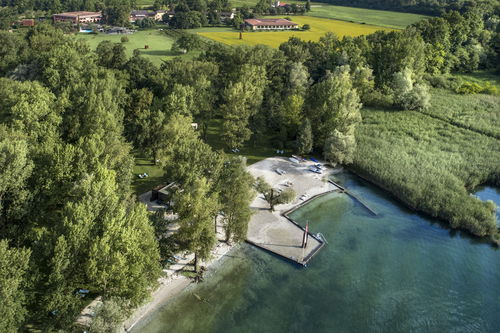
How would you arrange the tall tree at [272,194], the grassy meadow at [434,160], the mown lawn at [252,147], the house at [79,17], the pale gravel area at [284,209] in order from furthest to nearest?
the house at [79,17] → the mown lawn at [252,147] → the grassy meadow at [434,160] → the tall tree at [272,194] → the pale gravel area at [284,209]

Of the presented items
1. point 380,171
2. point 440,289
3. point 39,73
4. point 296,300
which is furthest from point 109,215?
point 39,73

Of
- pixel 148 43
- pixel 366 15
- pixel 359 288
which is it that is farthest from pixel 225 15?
pixel 359 288

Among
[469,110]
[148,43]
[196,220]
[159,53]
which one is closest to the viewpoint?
[196,220]

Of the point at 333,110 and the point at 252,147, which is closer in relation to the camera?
the point at 333,110

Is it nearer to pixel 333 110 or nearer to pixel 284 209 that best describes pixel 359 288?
pixel 284 209

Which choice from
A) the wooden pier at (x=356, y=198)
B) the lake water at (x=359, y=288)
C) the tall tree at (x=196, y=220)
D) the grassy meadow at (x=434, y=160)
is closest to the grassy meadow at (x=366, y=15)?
the grassy meadow at (x=434, y=160)

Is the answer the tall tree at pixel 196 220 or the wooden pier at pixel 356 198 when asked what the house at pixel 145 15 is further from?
the tall tree at pixel 196 220
